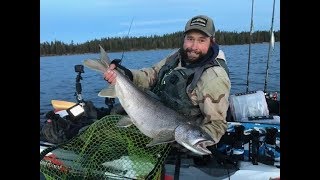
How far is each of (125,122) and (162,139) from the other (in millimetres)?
424

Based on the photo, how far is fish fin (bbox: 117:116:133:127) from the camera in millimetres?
3721

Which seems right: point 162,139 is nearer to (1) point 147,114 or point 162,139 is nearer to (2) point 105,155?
(1) point 147,114

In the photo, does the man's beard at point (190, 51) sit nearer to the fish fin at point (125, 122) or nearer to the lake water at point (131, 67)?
the lake water at point (131, 67)

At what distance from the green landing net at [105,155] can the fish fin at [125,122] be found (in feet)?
0.29

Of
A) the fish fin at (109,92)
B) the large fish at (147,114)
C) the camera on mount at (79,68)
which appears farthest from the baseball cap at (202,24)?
the camera on mount at (79,68)

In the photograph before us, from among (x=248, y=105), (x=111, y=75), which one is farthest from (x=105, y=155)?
(x=248, y=105)

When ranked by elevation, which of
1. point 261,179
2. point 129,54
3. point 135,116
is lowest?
point 261,179

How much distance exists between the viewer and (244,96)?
4.80 metres

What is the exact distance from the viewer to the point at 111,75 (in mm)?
3627

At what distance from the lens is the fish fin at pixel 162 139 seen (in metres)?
3.47

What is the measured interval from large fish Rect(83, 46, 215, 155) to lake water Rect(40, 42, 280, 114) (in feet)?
0.49
